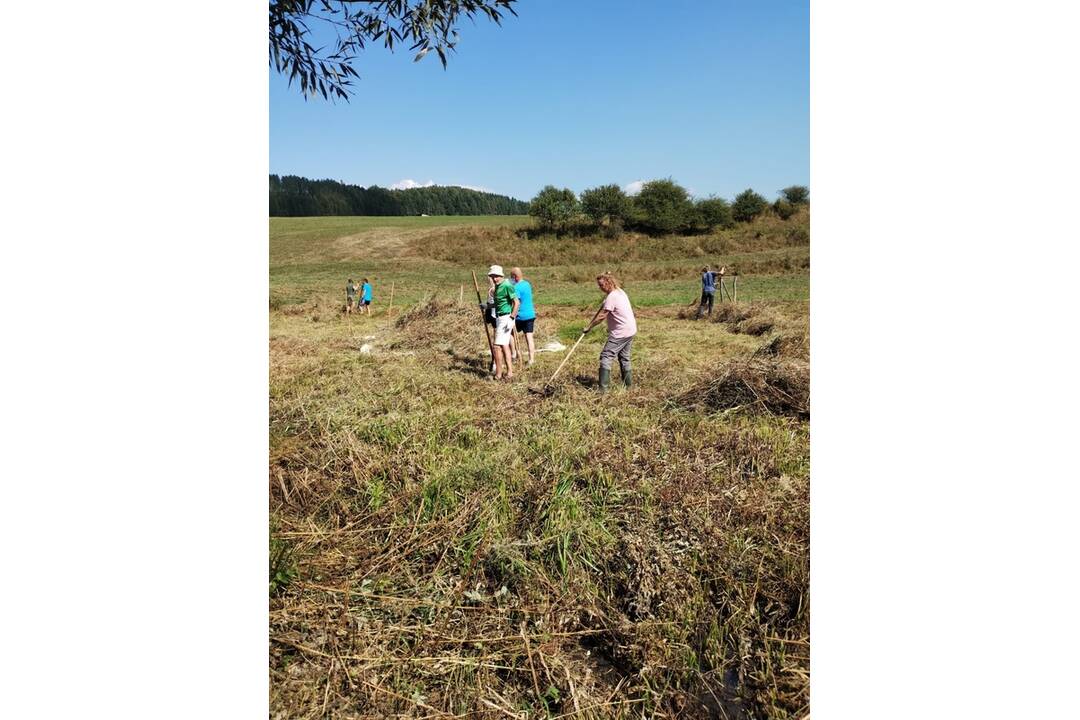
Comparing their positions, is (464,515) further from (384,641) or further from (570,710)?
(570,710)

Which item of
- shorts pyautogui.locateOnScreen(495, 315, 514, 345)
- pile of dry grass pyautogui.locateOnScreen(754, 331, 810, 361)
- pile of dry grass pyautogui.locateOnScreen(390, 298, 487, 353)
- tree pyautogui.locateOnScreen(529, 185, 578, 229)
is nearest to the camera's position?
A: pile of dry grass pyautogui.locateOnScreen(754, 331, 810, 361)

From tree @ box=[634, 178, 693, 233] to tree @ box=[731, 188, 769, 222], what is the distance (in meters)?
1.84

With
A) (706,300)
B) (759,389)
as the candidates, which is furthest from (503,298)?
(706,300)

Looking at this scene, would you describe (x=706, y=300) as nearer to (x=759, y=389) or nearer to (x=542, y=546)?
(x=759, y=389)

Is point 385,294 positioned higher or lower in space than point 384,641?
higher

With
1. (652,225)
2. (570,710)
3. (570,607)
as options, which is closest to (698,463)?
(570,607)

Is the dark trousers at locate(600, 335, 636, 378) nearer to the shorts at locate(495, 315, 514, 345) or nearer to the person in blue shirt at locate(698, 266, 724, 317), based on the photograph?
the shorts at locate(495, 315, 514, 345)

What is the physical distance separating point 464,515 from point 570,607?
0.81 m

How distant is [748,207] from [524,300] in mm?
16095

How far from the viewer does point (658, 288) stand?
20797mm

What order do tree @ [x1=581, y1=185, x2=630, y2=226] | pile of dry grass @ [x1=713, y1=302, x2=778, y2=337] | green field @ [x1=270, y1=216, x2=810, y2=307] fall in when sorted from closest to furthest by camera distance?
pile of dry grass @ [x1=713, y1=302, x2=778, y2=337], green field @ [x1=270, y1=216, x2=810, y2=307], tree @ [x1=581, y1=185, x2=630, y2=226]

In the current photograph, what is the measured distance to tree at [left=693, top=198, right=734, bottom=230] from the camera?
20922 mm

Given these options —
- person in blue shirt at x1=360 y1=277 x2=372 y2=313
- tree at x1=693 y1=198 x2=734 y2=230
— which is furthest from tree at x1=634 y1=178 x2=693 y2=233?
person in blue shirt at x1=360 y1=277 x2=372 y2=313
